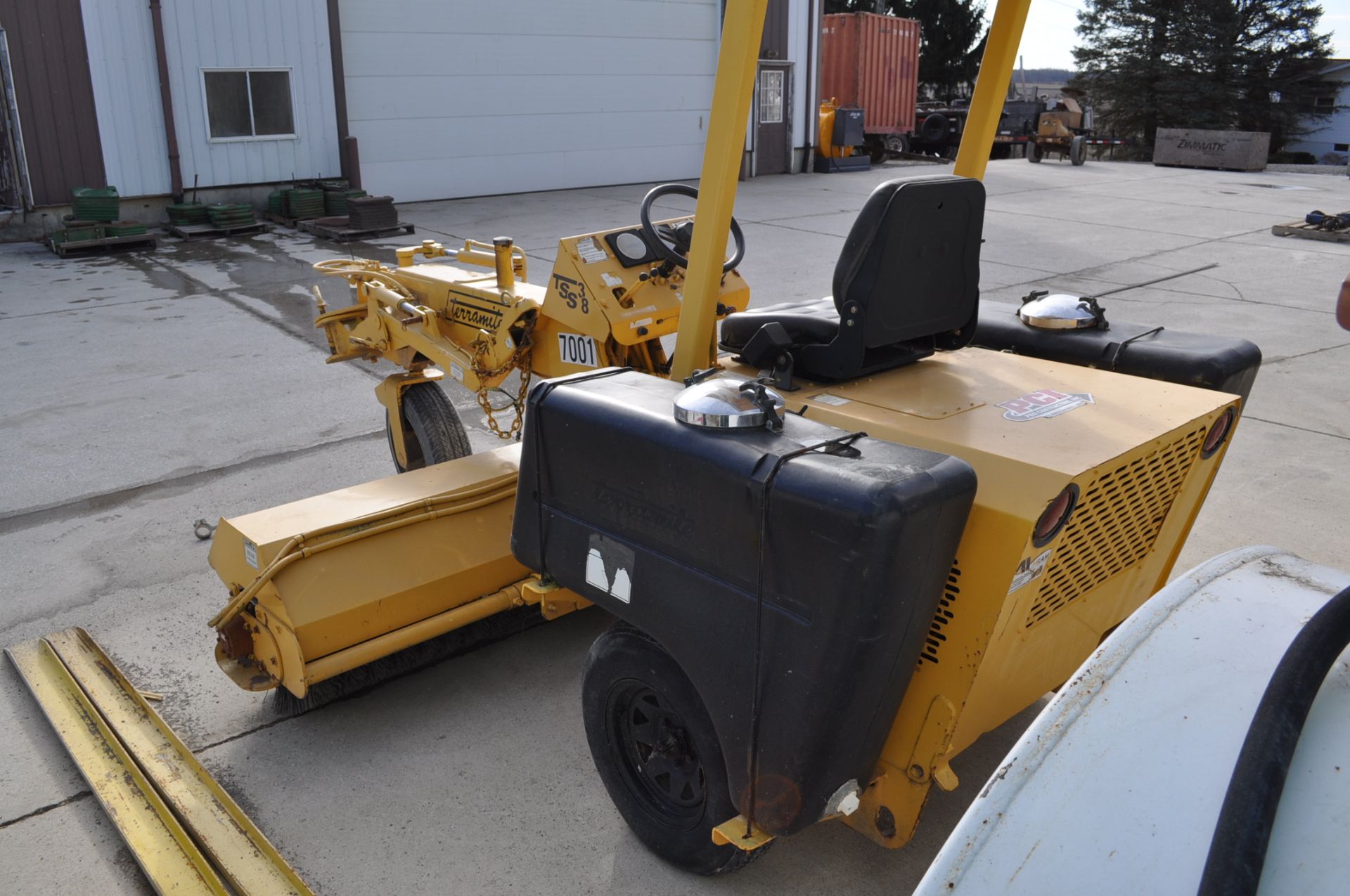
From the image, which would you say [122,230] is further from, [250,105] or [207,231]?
[250,105]

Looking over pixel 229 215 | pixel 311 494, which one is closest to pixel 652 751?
pixel 311 494

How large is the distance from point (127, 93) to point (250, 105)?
1505 mm

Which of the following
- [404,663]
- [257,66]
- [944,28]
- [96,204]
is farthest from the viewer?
[944,28]

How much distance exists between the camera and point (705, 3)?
1823 cm

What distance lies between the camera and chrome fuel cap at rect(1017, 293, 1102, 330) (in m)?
3.15

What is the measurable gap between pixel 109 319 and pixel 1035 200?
13107mm

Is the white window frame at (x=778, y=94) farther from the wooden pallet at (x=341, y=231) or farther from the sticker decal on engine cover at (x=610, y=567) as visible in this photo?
the sticker decal on engine cover at (x=610, y=567)

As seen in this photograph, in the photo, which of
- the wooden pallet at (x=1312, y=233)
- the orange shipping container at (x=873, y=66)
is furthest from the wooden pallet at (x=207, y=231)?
the orange shipping container at (x=873, y=66)

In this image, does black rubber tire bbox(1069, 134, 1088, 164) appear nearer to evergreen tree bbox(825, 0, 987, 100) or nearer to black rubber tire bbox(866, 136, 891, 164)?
black rubber tire bbox(866, 136, 891, 164)

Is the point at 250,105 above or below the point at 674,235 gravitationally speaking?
above

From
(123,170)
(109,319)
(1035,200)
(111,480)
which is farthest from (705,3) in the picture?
(111,480)

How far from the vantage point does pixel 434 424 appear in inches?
183

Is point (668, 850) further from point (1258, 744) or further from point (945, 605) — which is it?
point (1258, 744)

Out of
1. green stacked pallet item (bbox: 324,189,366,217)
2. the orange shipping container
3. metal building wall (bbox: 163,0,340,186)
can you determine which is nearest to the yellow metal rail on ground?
green stacked pallet item (bbox: 324,189,366,217)
